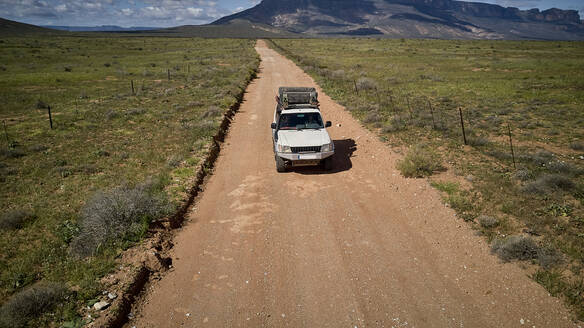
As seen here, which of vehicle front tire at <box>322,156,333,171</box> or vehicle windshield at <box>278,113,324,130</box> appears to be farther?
vehicle windshield at <box>278,113,324,130</box>

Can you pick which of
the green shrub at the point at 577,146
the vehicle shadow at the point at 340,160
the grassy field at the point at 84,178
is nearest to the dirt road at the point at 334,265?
the vehicle shadow at the point at 340,160

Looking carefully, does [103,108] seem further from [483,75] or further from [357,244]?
[483,75]

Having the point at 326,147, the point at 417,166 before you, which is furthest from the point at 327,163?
the point at 417,166

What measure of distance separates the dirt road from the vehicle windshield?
204 centimetres

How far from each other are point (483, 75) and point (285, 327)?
141ft

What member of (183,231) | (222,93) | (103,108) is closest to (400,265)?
(183,231)

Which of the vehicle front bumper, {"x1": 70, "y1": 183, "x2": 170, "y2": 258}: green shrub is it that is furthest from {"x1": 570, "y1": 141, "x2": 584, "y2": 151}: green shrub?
{"x1": 70, "y1": 183, "x2": 170, "y2": 258}: green shrub

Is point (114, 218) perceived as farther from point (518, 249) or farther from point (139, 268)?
point (518, 249)

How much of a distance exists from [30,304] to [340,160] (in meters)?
9.68

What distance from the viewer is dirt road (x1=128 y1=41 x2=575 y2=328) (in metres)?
5.21

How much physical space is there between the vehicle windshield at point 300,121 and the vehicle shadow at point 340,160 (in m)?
1.54

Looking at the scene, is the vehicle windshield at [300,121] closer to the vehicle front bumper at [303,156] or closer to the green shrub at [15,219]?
the vehicle front bumper at [303,156]

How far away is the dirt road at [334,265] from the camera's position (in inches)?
205

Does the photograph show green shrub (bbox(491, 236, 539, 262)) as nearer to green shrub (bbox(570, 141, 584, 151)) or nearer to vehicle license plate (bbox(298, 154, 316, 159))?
vehicle license plate (bbox(298, 154, 316, 159))
